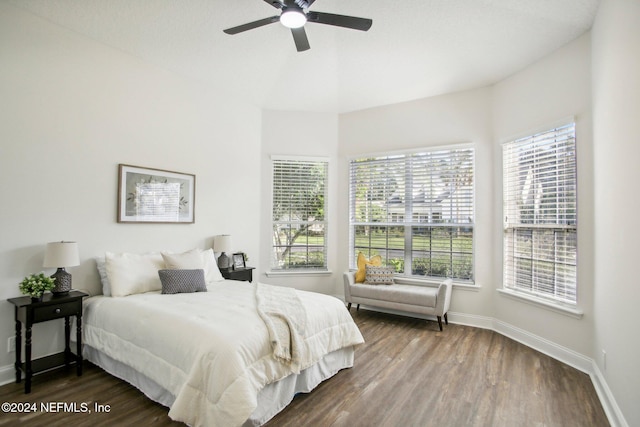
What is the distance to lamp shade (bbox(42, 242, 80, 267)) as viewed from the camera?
2.82m

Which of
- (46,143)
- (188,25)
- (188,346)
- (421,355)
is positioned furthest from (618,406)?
(46,143)

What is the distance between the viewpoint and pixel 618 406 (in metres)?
2.27

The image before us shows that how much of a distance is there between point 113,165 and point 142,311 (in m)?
1.72

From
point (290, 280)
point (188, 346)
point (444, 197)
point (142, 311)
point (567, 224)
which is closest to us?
point (188, 346)

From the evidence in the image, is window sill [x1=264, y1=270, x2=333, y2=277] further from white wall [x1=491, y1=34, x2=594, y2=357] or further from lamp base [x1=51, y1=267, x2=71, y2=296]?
lamp base [x1=51, y1=267, x2=71, y2=296]

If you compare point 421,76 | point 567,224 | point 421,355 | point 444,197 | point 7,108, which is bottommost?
point 421,355

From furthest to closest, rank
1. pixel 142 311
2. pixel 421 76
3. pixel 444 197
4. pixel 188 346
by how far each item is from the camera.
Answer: pixel 444 197 < pixel 421 76 < pixel 142 311 < pixel 188 346

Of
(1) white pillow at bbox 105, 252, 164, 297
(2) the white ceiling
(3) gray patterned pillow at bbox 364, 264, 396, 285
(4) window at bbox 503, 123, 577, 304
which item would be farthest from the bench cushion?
(2) the white ceiling

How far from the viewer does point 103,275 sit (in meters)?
3.26

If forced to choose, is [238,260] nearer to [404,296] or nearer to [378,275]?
[378,275]

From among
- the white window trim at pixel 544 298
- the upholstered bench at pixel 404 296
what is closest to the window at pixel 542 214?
the white window trim at pixel 544 298

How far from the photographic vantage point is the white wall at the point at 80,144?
2.84 meters

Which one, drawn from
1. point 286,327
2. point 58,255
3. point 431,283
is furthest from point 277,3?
point 431,283

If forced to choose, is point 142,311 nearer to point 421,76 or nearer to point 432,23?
point 432,23
